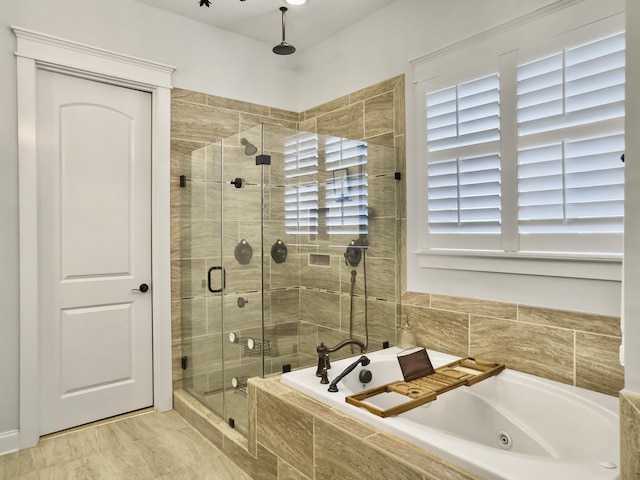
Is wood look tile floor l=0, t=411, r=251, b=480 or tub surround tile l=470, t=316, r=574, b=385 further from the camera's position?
wood look tile floor l=0, t=411, r=251, b=480

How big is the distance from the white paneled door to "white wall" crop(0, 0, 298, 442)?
0.55 feet

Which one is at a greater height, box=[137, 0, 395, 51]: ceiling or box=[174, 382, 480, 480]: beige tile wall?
box=[137, 0, 395, 51]: ceiling

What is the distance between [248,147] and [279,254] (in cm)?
65

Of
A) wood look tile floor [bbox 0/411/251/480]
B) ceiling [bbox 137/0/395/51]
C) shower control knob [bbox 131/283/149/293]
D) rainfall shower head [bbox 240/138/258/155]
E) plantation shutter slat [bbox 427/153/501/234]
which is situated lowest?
wood look tile floor [bbox 0/411/251/480]

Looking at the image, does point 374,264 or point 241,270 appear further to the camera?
point 374,264

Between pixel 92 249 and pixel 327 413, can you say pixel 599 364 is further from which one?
pixel 92 249

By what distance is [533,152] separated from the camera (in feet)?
7.08

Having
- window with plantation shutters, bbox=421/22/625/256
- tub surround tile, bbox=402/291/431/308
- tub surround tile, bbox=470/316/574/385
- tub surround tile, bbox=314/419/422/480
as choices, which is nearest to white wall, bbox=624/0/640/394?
tub surround tile, bbox=314/419/422/480

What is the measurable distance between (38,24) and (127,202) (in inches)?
45.9

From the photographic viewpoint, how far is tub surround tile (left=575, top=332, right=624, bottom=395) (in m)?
1.92

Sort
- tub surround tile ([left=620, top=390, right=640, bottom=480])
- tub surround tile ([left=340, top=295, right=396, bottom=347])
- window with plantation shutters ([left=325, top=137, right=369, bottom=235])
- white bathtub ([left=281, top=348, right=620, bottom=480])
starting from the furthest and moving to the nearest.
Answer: tub surround tile ([left=340, top=295, right=396, bottom=347]) < window with plantation shutters ([left=325, top=137, right=369, bottom=235]) < white bathtub ([left=281, top=348, right=620, bottom=480]) < tub surround tile ([left=620, top=390, right=640, bottom=480])

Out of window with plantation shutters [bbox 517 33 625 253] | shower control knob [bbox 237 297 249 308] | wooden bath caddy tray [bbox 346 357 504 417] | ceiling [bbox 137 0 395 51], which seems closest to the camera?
wooden bath caddy tray [bbox 346 357 504 417]

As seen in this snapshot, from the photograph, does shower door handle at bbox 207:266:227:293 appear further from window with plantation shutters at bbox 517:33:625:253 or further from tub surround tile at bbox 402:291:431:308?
window with plantation shutters at bbox 517:33:625:253

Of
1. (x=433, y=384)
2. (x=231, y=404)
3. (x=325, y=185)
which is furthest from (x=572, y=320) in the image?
(x=231, y=404)
